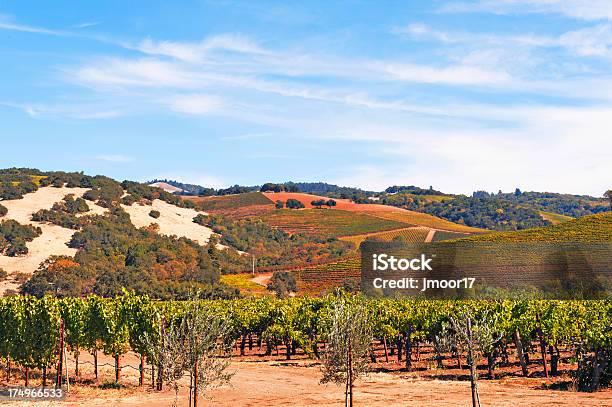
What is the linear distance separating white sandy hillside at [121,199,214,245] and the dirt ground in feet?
366

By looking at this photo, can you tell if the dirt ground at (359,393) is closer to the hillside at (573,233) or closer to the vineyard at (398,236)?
the hillside at (573,233)

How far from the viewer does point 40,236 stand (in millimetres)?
133750

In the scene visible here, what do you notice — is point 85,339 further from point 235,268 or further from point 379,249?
point 235,268

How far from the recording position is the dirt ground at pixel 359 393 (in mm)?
36469

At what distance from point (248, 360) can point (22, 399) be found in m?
28.4

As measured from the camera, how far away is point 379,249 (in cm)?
10988

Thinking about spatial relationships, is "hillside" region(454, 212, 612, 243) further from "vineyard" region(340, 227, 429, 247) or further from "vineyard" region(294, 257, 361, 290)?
"vineyard" region(340, 227, 429, 247)

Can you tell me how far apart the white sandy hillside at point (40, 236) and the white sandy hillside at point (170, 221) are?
9872mm

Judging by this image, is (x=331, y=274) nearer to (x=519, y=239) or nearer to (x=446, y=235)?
(x=519, y=239)

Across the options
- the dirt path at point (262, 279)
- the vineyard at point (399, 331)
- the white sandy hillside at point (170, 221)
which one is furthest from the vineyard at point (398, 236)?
the vineyard at point (399, 331)

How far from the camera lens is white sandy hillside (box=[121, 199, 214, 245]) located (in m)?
160

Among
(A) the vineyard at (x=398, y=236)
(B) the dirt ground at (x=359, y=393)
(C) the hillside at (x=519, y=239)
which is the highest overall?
(A) the vineyard at (x=398, y=236)

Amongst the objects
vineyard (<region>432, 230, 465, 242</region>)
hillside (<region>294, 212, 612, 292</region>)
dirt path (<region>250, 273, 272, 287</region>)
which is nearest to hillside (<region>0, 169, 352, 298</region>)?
dirt path (<region>250, 273, 272, 287</region>)

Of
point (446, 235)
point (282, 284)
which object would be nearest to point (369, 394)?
point (282, 284)
